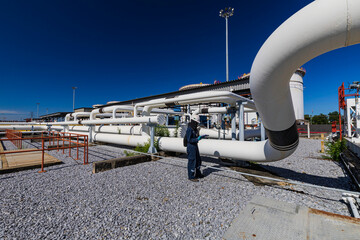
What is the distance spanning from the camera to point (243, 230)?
184cm

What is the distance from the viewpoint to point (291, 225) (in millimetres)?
1873

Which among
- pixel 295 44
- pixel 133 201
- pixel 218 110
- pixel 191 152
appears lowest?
pixel 133 201

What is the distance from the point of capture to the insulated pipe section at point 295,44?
1.30m

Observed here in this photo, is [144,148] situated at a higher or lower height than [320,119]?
lower

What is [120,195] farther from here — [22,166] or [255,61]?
[22,166]

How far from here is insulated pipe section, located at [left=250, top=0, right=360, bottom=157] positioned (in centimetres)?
130

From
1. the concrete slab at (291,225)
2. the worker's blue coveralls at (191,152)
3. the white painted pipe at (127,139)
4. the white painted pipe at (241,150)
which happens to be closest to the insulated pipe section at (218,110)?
the white painted pipe at (241,150)

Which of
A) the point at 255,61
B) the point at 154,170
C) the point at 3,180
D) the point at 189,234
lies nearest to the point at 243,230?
the point at 189,234

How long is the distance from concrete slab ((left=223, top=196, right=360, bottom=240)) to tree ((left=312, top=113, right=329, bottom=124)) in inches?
1839

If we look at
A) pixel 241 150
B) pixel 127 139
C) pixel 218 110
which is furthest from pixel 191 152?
pixel 127 139

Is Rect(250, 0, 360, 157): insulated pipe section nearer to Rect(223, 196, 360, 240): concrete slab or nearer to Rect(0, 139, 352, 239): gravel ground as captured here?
Rect(223, 196, 360, 240): concrete slab

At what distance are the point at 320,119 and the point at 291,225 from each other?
48.1m

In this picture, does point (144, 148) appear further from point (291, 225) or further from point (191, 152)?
point (291, 225)

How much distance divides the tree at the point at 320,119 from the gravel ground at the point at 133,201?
4361cm
